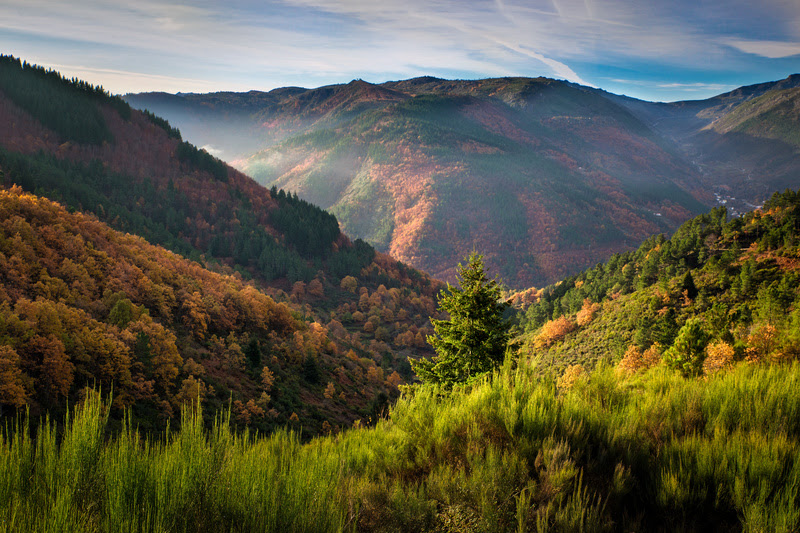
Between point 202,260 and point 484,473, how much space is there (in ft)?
282

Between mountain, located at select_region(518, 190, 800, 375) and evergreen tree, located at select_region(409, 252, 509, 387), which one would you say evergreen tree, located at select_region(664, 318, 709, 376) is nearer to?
mountain, located at select_region(518, 190, 800, 375)

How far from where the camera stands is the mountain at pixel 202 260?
2819cm

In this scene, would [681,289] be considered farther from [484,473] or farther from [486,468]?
[484,473]

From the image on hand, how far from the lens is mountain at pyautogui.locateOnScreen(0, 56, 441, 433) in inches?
1110

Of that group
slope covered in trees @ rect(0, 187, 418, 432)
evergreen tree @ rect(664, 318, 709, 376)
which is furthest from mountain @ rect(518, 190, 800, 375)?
slope covered in trees @ rect(0, 187, 418, 432)

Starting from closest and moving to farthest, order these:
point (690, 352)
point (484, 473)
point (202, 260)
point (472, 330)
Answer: point (484, 473), point (690, 352), point (472, 330), point (202, 260)

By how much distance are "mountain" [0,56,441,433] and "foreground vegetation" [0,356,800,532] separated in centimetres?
1821

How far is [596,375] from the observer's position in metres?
5.42

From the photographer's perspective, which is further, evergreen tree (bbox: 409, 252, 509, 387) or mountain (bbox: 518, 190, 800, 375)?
mountain (bbox: 518, 190, 800, 375)

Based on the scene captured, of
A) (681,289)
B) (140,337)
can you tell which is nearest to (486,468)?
(140,337)

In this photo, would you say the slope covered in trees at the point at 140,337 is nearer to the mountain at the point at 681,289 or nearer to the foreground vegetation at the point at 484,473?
the foreground vegetation at the point at 484,473

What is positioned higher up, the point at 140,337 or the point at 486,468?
the point at 486,468

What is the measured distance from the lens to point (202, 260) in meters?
79.8

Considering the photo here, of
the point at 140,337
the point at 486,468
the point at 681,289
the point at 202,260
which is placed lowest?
the point at 202,260
